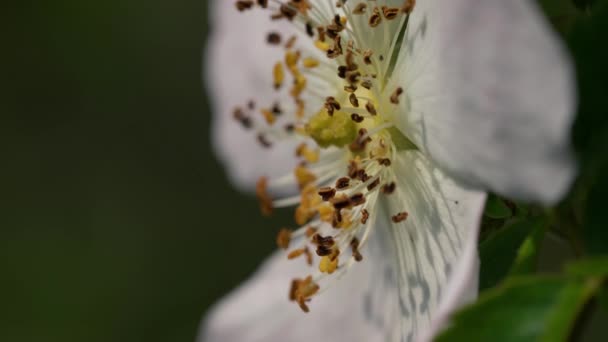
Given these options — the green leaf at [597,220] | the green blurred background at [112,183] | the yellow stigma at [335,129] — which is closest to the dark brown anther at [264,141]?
the yellow stigma at [335,129]

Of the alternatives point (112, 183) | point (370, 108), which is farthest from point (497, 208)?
point (112, 183)

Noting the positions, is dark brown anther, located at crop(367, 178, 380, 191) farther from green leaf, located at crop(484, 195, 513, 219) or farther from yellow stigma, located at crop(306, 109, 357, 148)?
green leaf, located at crop(484, 195, 513, 219)

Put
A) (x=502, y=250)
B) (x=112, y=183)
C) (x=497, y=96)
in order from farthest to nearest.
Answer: (x=112, y=183)
(x=502, y=250)
(x=497, y=96)

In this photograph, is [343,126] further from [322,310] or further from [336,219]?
[322,310]

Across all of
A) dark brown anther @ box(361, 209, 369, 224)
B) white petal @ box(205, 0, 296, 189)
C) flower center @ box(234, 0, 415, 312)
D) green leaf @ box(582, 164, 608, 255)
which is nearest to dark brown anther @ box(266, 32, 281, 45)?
flower center @ box(234, 0, 415, 312)

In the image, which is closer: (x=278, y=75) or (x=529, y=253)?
(x=529, y=253)

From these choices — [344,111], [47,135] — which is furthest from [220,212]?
[344,111]

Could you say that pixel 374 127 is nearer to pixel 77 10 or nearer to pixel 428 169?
pixel 428 169
